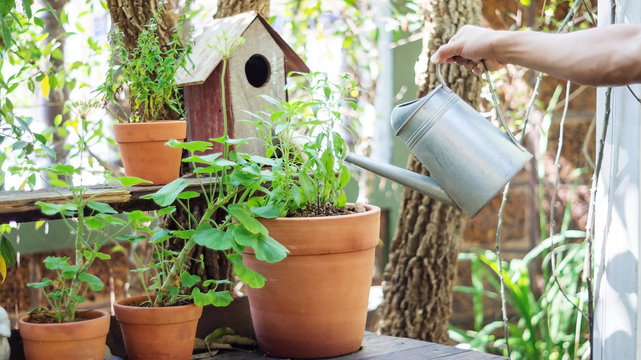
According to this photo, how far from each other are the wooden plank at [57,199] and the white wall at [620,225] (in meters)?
0.87

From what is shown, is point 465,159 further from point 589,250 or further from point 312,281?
point 589,250

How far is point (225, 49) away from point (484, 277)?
6.46 feet

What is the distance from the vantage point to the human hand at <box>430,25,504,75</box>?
112 centimetres

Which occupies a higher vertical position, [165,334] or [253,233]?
[253,233]

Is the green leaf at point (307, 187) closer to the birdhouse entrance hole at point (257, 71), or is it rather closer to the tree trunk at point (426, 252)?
the birdhouse entrance hole at point (257, 71)

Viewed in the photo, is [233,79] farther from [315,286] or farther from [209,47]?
[315,286]

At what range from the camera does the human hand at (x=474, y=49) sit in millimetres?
1122

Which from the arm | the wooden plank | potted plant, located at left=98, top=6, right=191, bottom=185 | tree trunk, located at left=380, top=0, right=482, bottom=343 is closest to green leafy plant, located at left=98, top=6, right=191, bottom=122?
potted plant, located at left=98, top=6, right=191, bottom=185

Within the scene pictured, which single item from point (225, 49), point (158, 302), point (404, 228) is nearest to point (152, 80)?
point (225, 49)

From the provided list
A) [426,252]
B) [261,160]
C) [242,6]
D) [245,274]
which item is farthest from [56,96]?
[245,274]

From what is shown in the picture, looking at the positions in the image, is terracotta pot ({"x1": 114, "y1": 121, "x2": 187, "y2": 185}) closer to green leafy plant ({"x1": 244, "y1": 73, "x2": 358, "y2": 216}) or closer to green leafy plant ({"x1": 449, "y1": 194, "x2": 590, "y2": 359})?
green leafy plant ({"x1": 244, "y1": 73, "x2": 358, "y2": 216})

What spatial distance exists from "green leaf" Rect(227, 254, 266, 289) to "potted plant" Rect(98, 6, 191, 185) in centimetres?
27

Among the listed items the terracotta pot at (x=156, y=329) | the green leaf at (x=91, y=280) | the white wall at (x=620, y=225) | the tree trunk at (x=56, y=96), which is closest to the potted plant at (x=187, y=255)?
the terracotta pot at (x=156, y=329)

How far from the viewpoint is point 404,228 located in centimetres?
221
